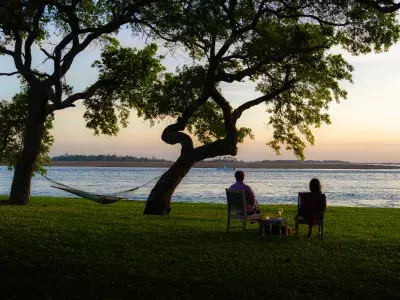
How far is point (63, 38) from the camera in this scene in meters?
19.4

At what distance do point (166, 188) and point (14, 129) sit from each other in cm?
1198

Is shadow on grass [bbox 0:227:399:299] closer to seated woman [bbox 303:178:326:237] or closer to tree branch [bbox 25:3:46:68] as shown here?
seated woman [bbox 303:178:326:237]

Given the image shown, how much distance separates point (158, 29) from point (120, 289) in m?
12.9

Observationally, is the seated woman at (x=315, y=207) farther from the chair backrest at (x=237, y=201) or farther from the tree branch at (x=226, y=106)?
the tree branch at (x=226, y=106)

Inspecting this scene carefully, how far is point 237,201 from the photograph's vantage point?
38.2 feet

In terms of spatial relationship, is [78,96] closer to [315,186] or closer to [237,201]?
[237,201]

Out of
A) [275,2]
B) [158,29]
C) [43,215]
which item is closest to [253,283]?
[43,215]

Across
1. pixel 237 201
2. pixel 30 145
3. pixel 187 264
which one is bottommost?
pixel 187 264

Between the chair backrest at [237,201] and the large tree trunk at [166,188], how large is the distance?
5.62 meters

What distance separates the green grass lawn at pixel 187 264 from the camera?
7.11m

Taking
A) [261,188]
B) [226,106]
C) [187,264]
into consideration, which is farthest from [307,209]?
[261,188]

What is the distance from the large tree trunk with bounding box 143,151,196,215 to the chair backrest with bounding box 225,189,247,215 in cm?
562

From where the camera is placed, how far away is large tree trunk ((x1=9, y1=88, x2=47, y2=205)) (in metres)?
20.2

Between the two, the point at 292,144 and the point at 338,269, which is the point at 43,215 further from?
the point at 292,144
